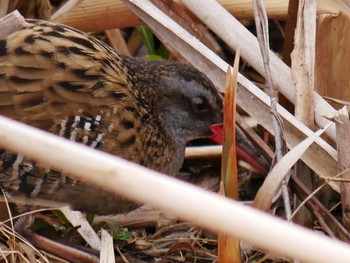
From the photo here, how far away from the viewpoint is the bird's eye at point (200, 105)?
3.22 metres

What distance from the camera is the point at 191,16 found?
3312 millimetres

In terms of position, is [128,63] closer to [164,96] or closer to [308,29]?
[164,96]

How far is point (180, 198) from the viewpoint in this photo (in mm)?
1495

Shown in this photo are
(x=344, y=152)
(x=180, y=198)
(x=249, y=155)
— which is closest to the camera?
(x=180, y=198)

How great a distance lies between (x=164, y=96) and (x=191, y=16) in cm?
30

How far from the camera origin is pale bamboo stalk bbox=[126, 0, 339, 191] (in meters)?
2.89

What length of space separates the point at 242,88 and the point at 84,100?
49cm

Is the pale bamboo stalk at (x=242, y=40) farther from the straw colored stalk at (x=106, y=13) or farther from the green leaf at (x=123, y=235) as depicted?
the green leaf at (x=123, y=235)

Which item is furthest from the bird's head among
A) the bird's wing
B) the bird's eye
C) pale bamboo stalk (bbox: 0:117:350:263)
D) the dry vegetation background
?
pale bamboo stalk (bbox: 0:117:350:263)

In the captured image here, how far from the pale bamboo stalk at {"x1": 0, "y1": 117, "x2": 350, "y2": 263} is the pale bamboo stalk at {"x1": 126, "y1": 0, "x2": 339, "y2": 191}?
4.51 ft

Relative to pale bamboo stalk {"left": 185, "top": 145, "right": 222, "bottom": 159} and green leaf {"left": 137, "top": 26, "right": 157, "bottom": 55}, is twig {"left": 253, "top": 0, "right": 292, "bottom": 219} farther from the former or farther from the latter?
green leaf {"left": 137, "top": 26, "right": 157, "bottom": 55}

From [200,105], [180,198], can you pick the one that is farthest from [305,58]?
[180,198]

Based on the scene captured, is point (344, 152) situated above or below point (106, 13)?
below

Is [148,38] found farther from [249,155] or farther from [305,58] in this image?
[305,58]
